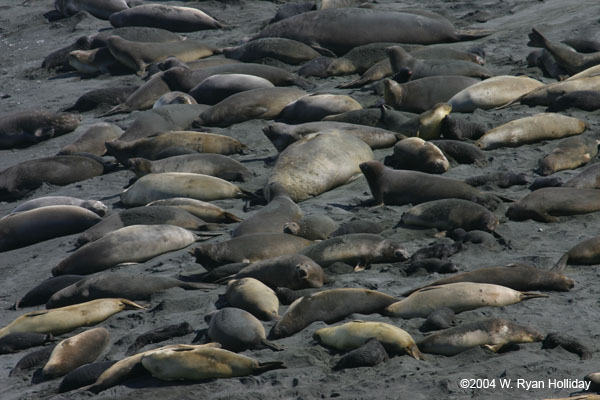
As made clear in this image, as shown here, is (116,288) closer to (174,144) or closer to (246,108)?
(174,144)

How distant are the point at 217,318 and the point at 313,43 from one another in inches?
286

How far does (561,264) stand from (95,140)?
18.4ft

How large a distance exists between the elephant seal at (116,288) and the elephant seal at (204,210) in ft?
4.08

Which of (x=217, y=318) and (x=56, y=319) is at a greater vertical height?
(x=217, y=318)

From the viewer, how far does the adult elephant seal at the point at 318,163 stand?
7.10m

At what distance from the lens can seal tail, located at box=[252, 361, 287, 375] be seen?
4.10 metres

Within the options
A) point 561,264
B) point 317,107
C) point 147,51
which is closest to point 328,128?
point 317,107

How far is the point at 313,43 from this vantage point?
36.9 ft

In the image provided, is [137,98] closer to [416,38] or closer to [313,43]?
[313,43]

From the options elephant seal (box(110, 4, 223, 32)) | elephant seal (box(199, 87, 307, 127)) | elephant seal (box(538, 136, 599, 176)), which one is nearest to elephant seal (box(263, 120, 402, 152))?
elephant seal (box(199, 87, 307, 127))

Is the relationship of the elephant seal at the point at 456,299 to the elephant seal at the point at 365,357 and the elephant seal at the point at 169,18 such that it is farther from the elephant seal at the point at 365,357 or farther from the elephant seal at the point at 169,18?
the elephant seal at the point at 169,18

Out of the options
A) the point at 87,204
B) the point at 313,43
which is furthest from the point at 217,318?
the point at 313,43

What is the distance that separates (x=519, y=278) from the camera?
4.79 m

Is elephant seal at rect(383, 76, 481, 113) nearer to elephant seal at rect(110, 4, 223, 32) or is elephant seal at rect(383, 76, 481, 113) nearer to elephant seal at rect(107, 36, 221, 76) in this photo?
elephant seal at rect(107, 36, 221, 76)
